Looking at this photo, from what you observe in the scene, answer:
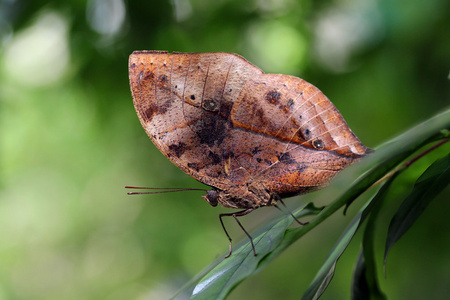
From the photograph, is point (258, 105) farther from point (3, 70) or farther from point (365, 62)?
point (3, 70)

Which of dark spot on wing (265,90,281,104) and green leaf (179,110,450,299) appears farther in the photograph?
dark spot on wing (265,90,281,104)

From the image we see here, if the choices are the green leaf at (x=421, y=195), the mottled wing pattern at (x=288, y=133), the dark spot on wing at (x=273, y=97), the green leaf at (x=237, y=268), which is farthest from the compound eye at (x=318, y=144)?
the green leaf at (x=421, y=195)

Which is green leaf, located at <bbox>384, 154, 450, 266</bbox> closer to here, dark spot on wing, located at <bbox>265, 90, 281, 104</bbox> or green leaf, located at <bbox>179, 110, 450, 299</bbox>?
green leaf, located at <bbox>179, 110, 450, 299</bbox>

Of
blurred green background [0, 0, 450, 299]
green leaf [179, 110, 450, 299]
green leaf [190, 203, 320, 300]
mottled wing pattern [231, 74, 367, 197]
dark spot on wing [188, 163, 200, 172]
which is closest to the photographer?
green leaf [179, 110, 450, 299]

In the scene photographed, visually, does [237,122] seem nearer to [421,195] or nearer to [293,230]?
[293,230]

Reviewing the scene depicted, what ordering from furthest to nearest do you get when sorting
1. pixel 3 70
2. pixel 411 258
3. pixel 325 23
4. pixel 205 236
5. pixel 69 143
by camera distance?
pixel 69 143 → pixel 205 236 → pixel 3 70 → pixel 325 23 → pixel 411 258

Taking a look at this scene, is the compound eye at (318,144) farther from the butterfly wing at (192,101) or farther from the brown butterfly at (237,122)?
the butterfly wing at (192,101)

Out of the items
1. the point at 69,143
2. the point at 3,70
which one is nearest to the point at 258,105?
the point at 3,70

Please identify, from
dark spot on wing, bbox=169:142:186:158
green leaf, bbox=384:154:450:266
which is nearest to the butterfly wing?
dark spot on wing, bbox=169:142:186:158
